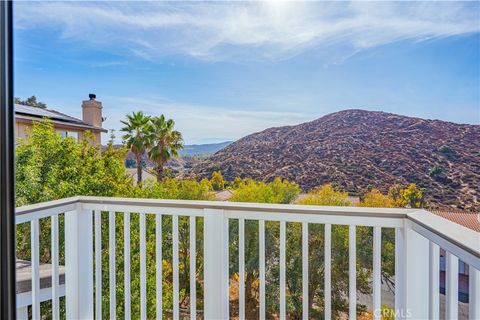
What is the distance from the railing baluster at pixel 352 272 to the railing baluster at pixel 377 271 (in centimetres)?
9

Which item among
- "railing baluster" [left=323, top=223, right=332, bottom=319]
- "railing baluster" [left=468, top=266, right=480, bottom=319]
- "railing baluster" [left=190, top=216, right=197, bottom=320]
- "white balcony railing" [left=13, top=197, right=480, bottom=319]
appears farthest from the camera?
"railing baluster" [left=190, top=216, right=197, bottom=320]

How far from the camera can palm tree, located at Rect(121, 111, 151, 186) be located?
223cm

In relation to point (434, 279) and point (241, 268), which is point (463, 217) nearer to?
point (434, 279)

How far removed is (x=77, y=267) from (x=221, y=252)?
92cm

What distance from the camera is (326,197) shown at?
1.93 m

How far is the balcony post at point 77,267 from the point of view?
76.4 inches

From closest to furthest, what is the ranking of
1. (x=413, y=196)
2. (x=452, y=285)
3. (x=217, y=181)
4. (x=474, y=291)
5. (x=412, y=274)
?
(x=474, y=291) → (x=452, y=285) → (x=412, y=274) → (x=413, y=196) → (x=217, y=181)

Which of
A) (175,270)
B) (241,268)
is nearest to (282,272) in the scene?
(241,268)

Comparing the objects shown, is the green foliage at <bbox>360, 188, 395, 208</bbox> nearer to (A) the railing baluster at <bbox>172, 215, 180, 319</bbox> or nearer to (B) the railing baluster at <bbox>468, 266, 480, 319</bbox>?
(B) the railing baluster at <bbox>468, 266, 480, 319</bbox>

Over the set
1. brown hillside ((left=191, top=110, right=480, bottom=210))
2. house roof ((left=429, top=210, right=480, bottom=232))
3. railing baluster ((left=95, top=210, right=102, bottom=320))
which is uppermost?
brown hillside ((left=191, top=110, right=480, bottom=210))

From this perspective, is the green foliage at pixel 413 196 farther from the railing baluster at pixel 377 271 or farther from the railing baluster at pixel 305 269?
the railing baluster at pixel 305 269

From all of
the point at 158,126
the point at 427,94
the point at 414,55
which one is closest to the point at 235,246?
the point at 158,126

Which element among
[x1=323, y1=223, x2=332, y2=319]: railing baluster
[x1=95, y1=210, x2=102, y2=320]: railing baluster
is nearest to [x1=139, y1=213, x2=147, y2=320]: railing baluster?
[x1=95, y1=210, x2=102, y2=320]: railing baluster

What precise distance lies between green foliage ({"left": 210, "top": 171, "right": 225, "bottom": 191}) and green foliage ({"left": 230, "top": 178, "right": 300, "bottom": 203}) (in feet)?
0.31
